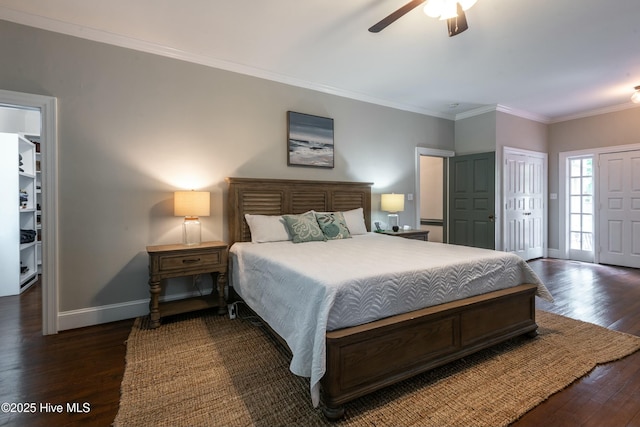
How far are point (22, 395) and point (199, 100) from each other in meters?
2.74

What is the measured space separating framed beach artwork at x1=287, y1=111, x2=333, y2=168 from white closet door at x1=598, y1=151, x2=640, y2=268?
4.83m

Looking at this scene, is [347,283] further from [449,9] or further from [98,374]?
[449,9]

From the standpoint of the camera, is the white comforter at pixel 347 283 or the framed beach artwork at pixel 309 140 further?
the framed beach artwork at pixel 309 140

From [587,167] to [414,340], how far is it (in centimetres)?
582

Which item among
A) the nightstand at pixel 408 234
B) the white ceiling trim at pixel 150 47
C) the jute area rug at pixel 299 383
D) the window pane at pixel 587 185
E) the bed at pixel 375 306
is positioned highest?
the white ceiling trim at pixel 150 47

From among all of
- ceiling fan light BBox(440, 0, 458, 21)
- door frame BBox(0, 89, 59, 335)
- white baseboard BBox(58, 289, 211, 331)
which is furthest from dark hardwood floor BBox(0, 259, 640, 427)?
ceiling fan light BBox(440, 0, 458, 21)

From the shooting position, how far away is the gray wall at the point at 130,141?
8.69 feet

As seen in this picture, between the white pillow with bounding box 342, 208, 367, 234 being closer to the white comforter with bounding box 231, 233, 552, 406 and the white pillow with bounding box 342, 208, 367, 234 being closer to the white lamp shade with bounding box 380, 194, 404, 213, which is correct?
the white lamp shade with bounding box 380, 194, 404, 213

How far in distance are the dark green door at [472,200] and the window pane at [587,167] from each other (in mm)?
2070

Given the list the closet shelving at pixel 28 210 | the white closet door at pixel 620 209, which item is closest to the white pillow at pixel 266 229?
the closet shelving at pixel 28 210

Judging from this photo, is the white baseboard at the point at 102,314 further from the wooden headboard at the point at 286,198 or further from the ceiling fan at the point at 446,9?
the ceiling fan at the point at 446,9

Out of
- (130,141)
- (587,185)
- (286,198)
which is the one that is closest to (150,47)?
(130,141)

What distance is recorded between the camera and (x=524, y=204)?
5.36 m

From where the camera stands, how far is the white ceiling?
2428mm
